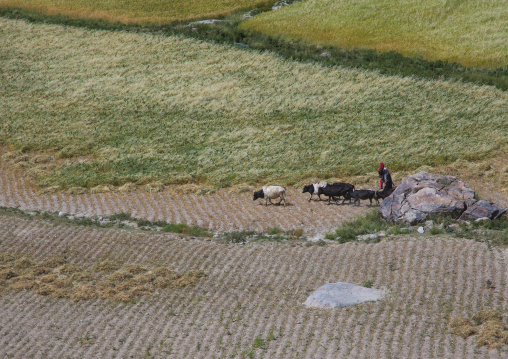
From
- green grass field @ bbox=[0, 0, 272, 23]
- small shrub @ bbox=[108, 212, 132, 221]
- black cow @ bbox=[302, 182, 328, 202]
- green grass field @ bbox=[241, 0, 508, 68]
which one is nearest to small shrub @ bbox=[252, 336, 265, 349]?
small shrub @ bbox=[108, 212, 132, 221]

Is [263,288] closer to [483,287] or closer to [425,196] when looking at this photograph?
[483,287]

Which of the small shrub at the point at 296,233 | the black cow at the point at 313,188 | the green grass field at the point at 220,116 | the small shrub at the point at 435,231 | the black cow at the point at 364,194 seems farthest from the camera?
the green grass field at the point at 220,116

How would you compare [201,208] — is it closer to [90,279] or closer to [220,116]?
[90,279]

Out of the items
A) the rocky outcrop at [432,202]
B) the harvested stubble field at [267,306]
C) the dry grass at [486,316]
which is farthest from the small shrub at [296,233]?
the dry grass at [486,316]

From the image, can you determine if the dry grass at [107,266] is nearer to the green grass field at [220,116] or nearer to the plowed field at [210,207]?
the plowed field at [210,207]

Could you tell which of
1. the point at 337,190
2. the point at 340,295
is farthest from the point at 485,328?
the point at 337,190

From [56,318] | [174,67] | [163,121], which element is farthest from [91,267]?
[174,67]

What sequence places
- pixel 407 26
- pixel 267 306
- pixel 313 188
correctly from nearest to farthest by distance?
pixel 267 306 → pixel 313 188 → pixel 407 26
